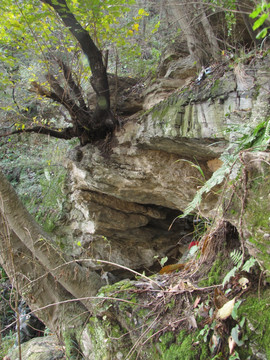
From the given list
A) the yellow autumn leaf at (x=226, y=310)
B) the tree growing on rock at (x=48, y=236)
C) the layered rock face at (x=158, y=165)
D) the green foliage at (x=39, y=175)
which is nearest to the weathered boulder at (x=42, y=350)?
the tree growing on rock at (x=48, y=236)

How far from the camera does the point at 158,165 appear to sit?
187 inches

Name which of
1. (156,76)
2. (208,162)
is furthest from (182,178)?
(156,76)

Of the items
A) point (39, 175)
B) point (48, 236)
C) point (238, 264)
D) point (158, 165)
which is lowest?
point (238, 264)

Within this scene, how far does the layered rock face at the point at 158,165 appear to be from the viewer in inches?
128

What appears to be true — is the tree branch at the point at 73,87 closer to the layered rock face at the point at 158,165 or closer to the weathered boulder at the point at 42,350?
the layered rock face at the point at 158,165

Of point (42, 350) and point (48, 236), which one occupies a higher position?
point (48, 236)

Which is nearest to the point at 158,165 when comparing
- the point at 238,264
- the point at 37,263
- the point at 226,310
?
the point at 37,263

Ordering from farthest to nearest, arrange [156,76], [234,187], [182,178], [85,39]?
1. [156,76]
2. [182,178]
3. [85,39]
4. [234,187]

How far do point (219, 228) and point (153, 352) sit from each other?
1.12m

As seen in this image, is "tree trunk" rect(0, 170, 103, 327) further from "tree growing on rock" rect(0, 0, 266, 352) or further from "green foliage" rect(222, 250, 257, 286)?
"green foliage" rect(222, 250, 257, 286)

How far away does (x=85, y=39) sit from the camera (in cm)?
414

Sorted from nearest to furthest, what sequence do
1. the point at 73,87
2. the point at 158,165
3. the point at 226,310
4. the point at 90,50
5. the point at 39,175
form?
1. the point at 226,310
2. the point at 90,50
3. the point at 158,165
4. the point at 73,87
5. the point at 39,175

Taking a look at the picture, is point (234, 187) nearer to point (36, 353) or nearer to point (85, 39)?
point (85, 39)

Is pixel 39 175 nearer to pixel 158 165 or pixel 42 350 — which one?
pixel 158 165
